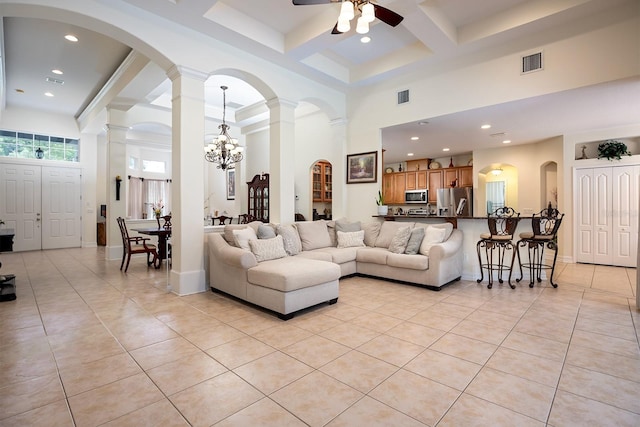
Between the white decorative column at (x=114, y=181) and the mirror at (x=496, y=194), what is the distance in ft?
30.9

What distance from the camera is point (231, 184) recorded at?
1043 cm

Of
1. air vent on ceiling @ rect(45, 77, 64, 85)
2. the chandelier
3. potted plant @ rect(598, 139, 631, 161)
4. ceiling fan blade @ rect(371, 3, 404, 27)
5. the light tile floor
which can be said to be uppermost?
air vent on ceiling @ rect(45, 77, 64, 85)

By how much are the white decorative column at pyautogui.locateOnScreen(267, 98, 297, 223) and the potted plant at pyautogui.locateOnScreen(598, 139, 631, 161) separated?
608 centimetres

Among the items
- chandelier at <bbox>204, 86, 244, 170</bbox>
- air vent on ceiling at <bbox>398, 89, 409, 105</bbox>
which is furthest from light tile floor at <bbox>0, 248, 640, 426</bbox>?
chandelier at <bbox>204, 86, 244, 170</bbox>

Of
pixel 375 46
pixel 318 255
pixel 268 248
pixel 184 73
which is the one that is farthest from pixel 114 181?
pixel 375 46

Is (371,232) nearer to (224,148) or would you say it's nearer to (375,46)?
(375,46)

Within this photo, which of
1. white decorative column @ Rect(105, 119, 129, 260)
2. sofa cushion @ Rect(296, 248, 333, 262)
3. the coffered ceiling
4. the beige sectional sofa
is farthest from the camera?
white decorative column @ Rect(105, 119, 129, 260)

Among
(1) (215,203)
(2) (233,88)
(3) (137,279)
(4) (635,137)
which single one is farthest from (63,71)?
(4) (635,137)

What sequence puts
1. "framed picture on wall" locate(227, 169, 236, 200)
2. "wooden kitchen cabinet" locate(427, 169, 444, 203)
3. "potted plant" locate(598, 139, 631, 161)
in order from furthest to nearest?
1. "framed picture on wall" locate(227, 169, 236, 200)
2. "wooden kitchen cabinet" locate(427, 169, 444, 203)
3. "potted plant" locate(598, 139, 631, 161)

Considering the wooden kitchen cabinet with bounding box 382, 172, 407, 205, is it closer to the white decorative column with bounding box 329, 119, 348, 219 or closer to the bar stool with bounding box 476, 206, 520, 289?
the white decorative column with bounding box 329, 119, 348, 219

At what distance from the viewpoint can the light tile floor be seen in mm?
1772

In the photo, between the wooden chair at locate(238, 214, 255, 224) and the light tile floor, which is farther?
the wooden chair at locate(238, 214, 255, 224)

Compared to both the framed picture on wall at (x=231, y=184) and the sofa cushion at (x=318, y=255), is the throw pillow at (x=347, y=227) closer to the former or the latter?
the sofa cushion at (x=318, y=255)

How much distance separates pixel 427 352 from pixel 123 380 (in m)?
2.19
